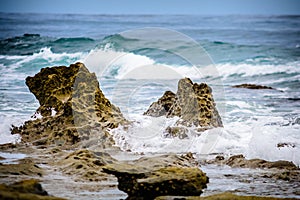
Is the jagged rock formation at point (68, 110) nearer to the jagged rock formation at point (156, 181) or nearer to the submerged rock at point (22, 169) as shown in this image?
the submerged rock at point (22, 169)

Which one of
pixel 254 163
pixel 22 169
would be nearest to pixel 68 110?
pixel 22 169

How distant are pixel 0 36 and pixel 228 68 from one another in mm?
16016

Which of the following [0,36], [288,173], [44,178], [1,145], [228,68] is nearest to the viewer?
[44,178]

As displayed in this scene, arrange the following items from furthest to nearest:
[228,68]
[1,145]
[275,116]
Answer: [228,68] < [275,116] < [1,145]

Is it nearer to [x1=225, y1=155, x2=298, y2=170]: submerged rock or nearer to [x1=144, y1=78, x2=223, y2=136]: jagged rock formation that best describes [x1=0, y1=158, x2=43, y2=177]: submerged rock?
[x1=225, y1=155, x2=298, y2=170]: submerged rock

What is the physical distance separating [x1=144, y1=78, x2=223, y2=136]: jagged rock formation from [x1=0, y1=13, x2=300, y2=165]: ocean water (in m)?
0.28

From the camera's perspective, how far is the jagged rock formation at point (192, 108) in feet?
38.8

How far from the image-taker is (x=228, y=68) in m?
27.3

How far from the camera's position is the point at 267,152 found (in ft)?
33.5

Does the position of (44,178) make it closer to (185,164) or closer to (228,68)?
(185,164)

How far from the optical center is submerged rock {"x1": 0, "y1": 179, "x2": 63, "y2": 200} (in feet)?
16.1

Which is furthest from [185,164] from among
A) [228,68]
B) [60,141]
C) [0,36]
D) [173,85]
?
[0,36]

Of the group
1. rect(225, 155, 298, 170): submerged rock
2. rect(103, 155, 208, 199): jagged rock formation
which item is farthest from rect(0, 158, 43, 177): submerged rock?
rect(225, 155, 298, 170): submerged rock

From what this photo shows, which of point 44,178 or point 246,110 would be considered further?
point 246,110
